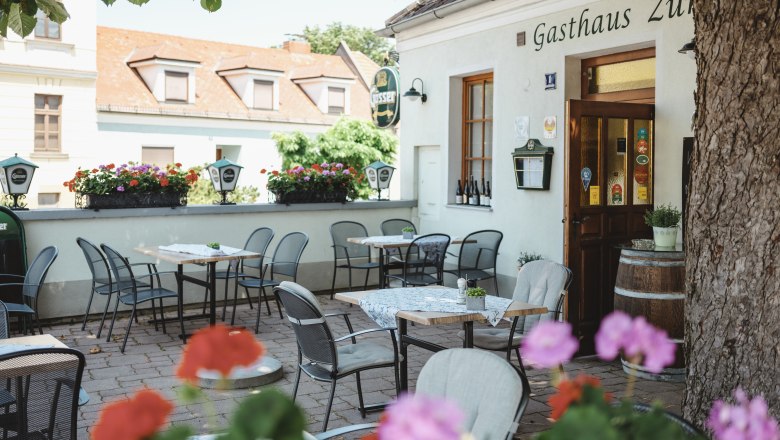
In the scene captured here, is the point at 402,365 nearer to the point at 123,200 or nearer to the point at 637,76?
the point at 637,76

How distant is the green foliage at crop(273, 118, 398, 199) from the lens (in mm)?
19828

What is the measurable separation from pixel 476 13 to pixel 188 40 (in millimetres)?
16526

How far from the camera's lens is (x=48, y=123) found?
19266 millimetres

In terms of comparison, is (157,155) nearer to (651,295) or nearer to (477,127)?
(477,127)

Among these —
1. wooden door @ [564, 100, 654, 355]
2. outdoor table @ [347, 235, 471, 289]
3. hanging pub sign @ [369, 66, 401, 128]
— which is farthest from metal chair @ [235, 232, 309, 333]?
hanging pub sign @ [369, 66, 401, 128]

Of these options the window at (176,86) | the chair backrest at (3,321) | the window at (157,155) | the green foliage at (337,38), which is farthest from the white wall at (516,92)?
the green foliage at (337,38)

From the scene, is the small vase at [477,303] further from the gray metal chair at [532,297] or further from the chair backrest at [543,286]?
the chair backrest at [543,286]

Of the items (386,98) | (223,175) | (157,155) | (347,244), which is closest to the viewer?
(223,175)

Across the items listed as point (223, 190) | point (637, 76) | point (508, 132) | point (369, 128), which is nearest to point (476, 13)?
point (508, 132)

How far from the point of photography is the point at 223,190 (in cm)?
908

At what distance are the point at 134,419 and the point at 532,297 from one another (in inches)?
182

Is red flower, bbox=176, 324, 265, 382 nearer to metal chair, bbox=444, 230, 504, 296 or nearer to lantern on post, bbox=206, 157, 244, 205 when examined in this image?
metal chair, bbox=444, 230, 504, 296

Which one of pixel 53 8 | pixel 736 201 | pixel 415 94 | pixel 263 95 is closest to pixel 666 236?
pixel 736 201

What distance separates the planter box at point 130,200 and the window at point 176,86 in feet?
43.7
